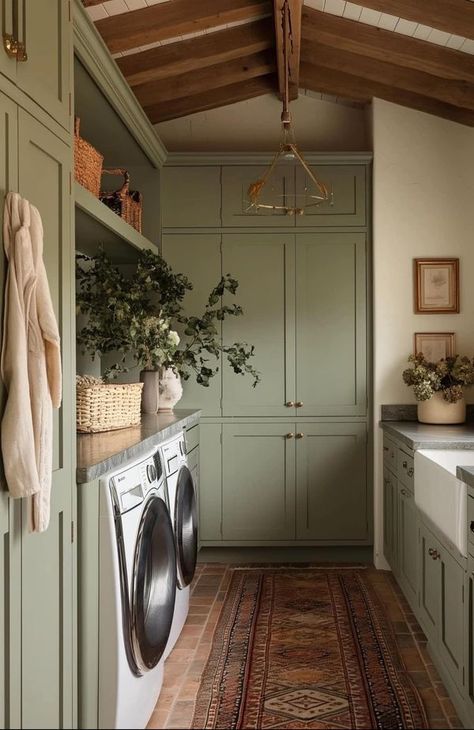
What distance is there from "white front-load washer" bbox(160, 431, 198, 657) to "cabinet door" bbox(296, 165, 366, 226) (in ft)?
5.55

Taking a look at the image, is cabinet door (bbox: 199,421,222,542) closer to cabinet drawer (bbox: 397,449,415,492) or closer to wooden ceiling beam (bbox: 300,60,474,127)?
cabinet drawer (bbox: 397,449,415,492)

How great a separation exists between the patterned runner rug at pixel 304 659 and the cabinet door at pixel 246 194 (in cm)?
206

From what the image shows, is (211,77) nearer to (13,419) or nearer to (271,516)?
(271,516)

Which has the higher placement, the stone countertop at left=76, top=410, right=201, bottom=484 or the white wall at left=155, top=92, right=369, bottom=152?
the white wall at left=155, top=92, right=369, bottom=152

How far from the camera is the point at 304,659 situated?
158 centimetres

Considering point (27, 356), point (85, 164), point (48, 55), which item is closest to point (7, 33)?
point (48, 55)

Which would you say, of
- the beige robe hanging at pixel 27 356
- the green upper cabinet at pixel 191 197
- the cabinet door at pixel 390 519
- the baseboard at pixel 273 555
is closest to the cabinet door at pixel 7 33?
the beige robe hanging at pixel 27 356

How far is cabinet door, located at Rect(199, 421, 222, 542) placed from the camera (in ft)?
13.3

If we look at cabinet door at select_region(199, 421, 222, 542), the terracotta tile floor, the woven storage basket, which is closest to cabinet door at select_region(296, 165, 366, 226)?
cabinet door at select_region(199, 421, 222, 542)

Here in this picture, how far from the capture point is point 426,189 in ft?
13.1

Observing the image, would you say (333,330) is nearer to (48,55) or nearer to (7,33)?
(48,55)

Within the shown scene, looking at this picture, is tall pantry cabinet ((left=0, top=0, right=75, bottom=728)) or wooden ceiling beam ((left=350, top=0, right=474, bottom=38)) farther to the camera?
wooden ceiling beam ((left=350, top=0, right=474, bottom=38))

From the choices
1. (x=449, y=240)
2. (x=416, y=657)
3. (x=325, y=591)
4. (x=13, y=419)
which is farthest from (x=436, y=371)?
(x=13, y=419)

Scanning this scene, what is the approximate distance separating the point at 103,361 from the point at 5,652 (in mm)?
2710
